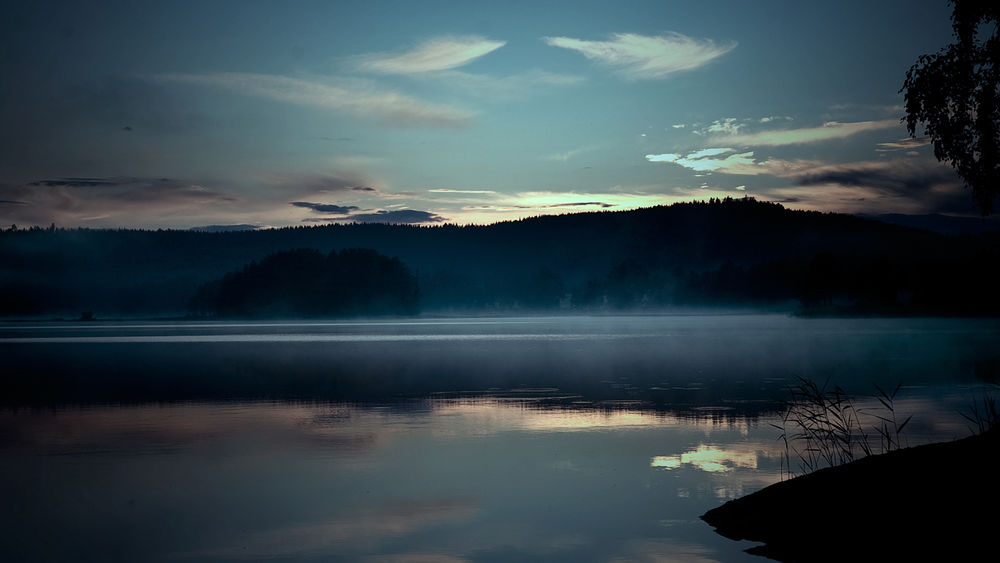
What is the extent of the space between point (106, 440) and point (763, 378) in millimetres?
24812

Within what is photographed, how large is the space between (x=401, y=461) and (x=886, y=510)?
9480 millimetres

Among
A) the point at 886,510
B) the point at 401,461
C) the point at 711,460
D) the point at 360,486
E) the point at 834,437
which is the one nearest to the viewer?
the point at 886,510

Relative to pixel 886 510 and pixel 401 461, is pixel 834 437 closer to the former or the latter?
pixel 886 510

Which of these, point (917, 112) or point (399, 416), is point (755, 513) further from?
Result: point (917, 112)

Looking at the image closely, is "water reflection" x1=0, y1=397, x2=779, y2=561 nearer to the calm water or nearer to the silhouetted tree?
the calm water

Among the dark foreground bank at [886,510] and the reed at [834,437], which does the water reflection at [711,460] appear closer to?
the reed at [834,437]

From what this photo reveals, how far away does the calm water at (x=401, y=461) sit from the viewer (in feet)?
39.7

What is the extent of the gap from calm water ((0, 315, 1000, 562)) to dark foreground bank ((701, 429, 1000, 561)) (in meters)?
0.80

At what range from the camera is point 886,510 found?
11.5m

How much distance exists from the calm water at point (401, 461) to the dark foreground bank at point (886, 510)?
2.61ft

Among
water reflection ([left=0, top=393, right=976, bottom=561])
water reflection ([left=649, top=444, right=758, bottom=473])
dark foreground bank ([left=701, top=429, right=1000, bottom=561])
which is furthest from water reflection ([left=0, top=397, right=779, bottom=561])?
dark foreground bank ([left=701, top=429, right=1000, bottom=561])

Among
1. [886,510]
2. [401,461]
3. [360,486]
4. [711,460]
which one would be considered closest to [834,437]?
[711,460]

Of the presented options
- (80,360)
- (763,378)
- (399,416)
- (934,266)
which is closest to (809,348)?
(763,378)

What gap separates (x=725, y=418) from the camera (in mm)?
23469
